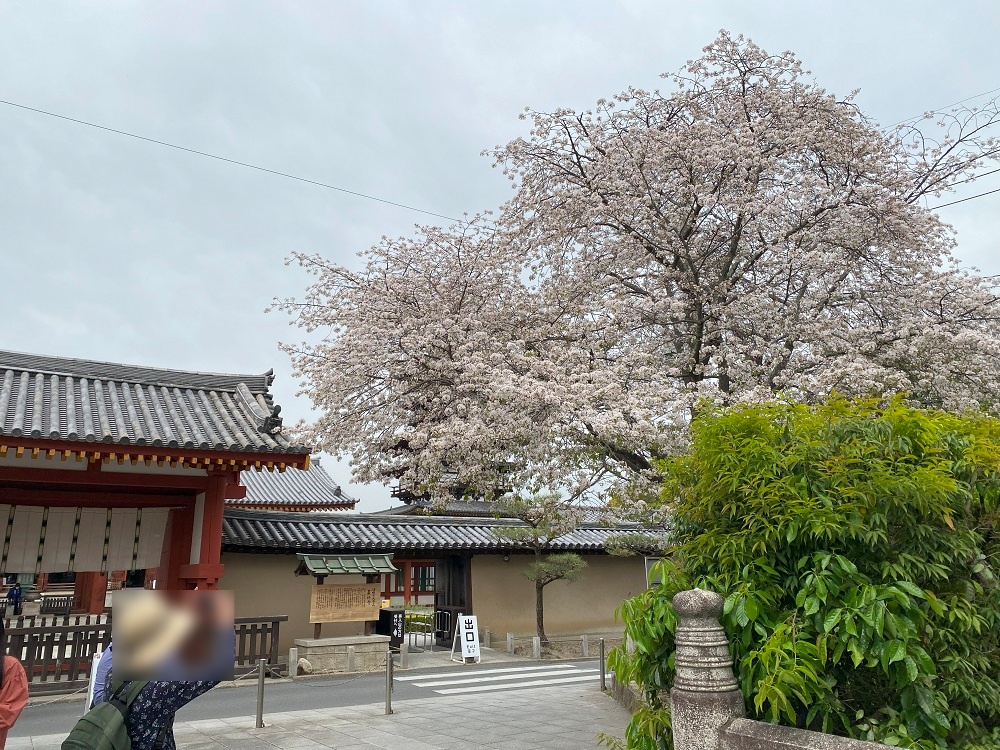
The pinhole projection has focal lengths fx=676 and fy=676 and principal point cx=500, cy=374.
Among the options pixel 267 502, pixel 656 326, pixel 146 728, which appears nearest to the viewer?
pixel 146 728

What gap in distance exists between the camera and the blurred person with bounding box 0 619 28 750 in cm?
423

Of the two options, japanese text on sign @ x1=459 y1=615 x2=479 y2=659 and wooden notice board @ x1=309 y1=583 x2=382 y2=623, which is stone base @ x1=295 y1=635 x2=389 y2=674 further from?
japanese text on sign @ x1=459 y1=615 x2=479 y2=659

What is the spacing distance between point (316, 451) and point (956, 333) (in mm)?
11513

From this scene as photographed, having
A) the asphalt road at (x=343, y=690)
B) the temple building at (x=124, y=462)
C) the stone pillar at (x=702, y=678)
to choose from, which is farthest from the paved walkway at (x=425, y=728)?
the stone pillar at (x=702, y=678)

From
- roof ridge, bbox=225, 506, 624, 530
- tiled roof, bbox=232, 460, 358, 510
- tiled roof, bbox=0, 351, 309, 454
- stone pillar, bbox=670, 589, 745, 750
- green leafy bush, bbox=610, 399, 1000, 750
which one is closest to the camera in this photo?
green leafy bush, bbox=610, 399, 1000, 750

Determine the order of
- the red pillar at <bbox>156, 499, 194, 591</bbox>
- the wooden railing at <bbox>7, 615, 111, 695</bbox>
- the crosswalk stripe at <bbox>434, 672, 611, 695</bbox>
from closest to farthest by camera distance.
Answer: the wooden railing at <bbox>7, 615, 111, 695</bbox> < the crosswalk stripe at <bbox>434, 672, 611, 695</bbox> < the red pillar at <bbox>156, 499, 194, 591</bbox>

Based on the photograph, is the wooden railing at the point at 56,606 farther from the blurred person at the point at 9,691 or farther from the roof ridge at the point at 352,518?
the blurred person at the point at 9,691

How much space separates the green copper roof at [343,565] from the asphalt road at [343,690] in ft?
7.45

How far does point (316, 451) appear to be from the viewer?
13922mm

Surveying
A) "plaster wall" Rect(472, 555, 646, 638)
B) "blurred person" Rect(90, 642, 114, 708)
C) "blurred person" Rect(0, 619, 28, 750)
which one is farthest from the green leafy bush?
"plaster wall" Rect(472, 555, 646, 638)

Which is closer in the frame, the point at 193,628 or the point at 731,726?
the point at 193,628

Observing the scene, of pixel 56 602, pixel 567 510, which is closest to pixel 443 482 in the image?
pixel 567 510

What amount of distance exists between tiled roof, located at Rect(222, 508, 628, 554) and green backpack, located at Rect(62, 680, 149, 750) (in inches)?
520

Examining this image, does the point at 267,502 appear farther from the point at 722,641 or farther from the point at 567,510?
the point at 722,641
